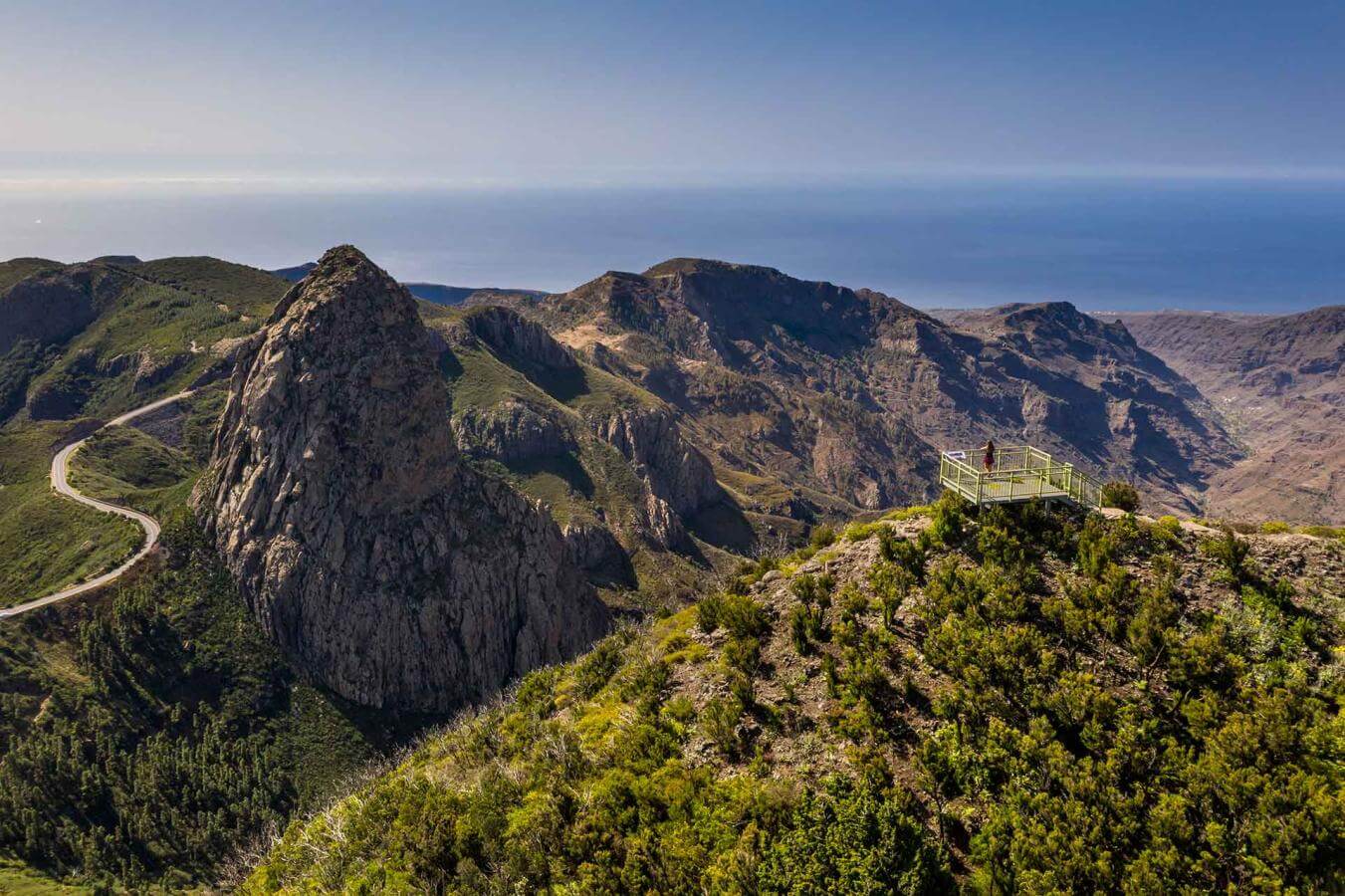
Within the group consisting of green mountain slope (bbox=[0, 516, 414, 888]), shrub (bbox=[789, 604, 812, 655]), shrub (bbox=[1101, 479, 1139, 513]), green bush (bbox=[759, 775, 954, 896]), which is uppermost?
shrub (bbox=[1101, 479, 1139, 513])

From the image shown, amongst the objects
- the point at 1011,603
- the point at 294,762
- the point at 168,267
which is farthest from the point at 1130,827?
the point at 168,267

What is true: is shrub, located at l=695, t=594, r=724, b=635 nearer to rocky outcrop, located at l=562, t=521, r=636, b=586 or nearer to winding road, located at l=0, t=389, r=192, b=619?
winding road, located at l=0, t=389, r=192, b=619

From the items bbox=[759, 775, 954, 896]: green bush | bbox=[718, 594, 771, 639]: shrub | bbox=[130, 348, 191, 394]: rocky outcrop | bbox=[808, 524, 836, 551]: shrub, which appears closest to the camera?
bbox=[759, 775, 954, 896]: green bush

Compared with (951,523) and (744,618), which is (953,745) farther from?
(744,618)

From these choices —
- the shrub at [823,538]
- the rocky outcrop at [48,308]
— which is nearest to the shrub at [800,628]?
the shrub at [823,538]

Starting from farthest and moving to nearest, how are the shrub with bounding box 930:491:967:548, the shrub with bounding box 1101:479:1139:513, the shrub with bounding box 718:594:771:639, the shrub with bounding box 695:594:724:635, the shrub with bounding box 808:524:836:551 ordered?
the shrub with bounding box 808:524:836:551, the shrub with bounding box 695:594:724:635, the shrub with bounding box 718:594:771:639, the shrub with bounding box 930:491:967:548, the shrub with bounding box 1101:479:1139:513

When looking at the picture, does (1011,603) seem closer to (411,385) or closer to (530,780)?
(530,780)

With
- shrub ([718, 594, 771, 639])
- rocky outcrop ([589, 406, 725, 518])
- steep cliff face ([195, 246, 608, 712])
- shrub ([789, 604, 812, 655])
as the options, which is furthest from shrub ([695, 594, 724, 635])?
rocky outcrop ([589, 406, 725, 518])

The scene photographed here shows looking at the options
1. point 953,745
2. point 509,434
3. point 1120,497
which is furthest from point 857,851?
point 509,434

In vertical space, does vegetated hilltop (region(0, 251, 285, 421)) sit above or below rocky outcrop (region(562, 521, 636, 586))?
above
